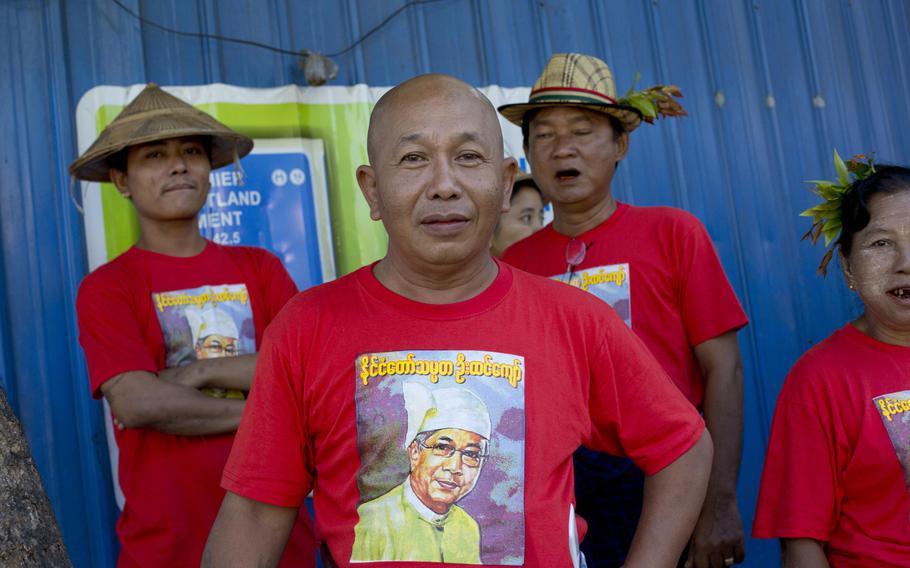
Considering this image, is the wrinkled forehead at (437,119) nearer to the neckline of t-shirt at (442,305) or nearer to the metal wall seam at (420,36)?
the neckline of t-shirt at (442,305)

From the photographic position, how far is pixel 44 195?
11.5 feet

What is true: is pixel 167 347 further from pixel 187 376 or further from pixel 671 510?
pixel 671 510

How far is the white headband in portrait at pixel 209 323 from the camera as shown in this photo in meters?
2.89

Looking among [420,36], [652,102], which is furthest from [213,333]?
[420,36]

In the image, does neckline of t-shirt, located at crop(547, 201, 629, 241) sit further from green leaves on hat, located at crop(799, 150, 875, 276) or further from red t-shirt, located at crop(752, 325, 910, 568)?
red t-shirt, located at crop(752, 325, 910, 568)

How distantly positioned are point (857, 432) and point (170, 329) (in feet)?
6.37

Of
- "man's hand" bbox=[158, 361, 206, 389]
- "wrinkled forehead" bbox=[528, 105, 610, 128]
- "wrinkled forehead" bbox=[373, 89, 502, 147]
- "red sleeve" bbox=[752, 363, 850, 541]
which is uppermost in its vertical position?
"wrinkled forehead" bbox=[528, 105, 610, 128]

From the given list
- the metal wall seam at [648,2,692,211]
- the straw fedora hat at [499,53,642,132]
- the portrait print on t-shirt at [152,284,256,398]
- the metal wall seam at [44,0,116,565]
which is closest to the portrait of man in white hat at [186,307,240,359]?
the portrait print on t-shirt at [152,284,256,398]

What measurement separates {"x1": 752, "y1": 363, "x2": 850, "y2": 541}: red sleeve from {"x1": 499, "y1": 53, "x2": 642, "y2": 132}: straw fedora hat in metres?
1.03

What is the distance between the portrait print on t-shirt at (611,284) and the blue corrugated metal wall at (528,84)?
155 centimetres

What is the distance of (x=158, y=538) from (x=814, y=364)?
186 centimetres

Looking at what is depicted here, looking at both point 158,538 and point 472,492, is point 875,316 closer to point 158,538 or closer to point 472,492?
point 472,492

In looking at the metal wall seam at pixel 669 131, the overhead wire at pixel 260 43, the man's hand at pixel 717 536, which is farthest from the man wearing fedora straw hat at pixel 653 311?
the metal wall seam at pixel 669 131

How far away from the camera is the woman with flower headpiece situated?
2.44m
